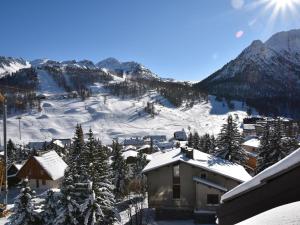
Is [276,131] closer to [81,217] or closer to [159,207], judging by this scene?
[159,207]

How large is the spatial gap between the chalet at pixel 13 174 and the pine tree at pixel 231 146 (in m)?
36.5

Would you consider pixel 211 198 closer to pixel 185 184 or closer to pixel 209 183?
pixel 209 183

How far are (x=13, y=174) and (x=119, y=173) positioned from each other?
23.9 metres

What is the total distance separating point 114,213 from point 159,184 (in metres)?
10.9

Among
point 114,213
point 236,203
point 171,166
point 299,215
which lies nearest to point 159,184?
point 171,166

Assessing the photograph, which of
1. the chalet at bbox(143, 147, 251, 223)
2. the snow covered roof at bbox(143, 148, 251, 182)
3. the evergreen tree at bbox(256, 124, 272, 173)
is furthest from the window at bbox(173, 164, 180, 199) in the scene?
the evergreen tree at bbox(256, 124, 272, 173)

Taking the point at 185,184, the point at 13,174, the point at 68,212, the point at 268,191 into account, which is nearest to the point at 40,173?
the point at 13,174

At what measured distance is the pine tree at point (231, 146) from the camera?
4600 centimetres

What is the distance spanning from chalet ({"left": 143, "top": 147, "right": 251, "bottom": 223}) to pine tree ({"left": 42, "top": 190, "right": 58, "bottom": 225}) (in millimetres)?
12772

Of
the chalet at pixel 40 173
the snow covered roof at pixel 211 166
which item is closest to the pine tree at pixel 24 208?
the snow covered roof at pixel 211 166

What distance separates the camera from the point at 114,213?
2508 centimetres

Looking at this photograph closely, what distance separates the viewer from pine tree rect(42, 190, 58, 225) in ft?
75.8

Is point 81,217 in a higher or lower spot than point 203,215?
higher

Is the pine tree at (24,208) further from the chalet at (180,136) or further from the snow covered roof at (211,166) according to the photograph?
the chalet at (180,136)
